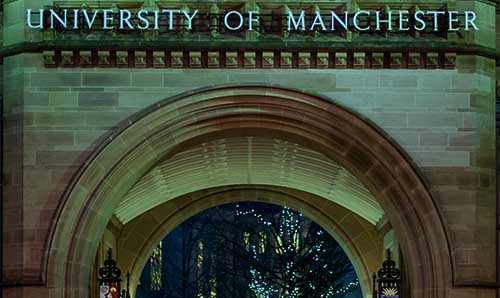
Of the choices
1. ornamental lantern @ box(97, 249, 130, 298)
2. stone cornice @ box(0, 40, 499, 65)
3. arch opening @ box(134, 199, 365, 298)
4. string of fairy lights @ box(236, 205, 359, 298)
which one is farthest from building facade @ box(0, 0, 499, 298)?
string of fairy lights @ box(236, 205, 359, 298)

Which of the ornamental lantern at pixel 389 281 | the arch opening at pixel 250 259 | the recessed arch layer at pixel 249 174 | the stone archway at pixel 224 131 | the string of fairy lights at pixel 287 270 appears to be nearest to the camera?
the stone archway at pixel 224 131

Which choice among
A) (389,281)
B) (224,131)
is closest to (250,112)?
(224,131)

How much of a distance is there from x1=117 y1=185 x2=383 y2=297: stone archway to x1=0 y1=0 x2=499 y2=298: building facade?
28.3ft

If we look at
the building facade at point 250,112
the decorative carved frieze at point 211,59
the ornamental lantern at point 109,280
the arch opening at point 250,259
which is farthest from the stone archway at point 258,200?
the arch opening at point 250,259

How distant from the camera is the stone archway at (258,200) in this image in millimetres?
38094

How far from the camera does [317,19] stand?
29047mm

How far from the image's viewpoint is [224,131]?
29.6m

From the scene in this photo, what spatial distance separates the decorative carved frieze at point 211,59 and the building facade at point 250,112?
21 mm

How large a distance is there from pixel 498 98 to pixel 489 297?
3.15 m

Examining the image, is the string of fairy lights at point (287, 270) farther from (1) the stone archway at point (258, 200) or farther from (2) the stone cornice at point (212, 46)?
(2) the stone cornice at point (212, 46)

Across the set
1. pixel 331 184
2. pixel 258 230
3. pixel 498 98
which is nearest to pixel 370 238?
pixel 331 184

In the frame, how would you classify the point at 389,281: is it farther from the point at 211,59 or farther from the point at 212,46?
the point at 212,46

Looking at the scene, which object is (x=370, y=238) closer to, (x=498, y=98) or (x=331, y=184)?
(x=331, y=184)

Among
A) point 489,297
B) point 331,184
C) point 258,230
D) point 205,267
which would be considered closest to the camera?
point 489,297
